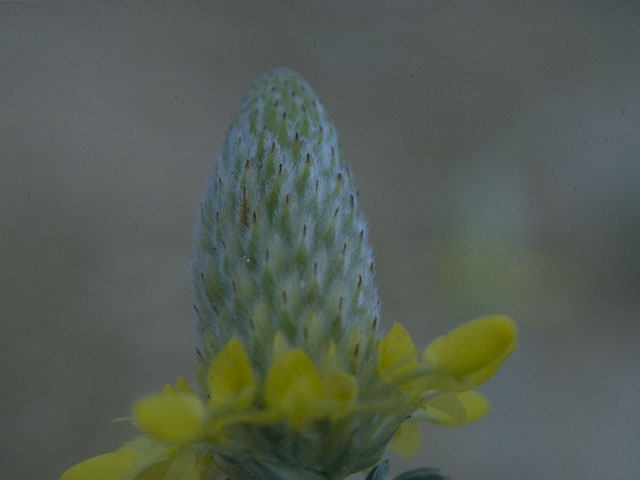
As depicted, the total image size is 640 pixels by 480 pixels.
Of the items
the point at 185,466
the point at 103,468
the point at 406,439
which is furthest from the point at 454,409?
the point at 103,468

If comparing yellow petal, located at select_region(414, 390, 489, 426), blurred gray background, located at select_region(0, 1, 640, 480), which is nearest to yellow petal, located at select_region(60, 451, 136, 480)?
yellow petal, located at select_region(414, 390, 489, 426)

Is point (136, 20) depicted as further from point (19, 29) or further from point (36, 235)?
point (36, 235)

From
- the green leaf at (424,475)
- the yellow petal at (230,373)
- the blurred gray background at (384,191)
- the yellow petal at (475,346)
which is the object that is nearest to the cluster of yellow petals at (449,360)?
the yellow petal at (475,346)

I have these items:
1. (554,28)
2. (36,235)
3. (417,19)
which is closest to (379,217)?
(417,19)

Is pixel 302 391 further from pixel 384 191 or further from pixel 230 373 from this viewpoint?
pixel 384 191

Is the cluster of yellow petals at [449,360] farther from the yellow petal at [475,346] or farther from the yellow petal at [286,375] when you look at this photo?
the yellow petal at [286,375]
